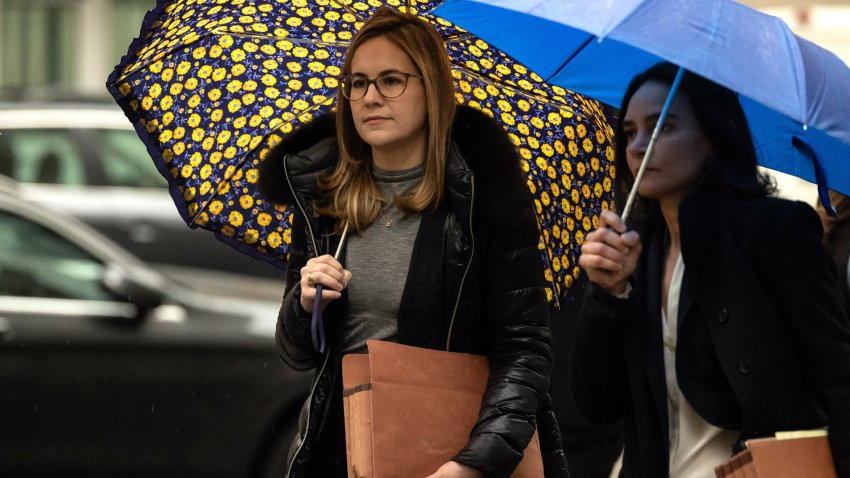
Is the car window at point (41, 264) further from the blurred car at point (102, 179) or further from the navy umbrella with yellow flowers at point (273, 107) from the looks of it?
the navy umbrella with yellow flowers at point (273, 107)

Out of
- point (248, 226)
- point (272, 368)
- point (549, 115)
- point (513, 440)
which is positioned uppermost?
point (549, 115)

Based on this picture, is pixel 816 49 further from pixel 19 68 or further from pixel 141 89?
pixel 19 68

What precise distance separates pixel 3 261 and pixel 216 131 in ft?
12.4

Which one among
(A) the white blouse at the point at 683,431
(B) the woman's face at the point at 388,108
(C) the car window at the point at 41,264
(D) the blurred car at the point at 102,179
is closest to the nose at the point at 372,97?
(B) the woman's face at the point at 388,108

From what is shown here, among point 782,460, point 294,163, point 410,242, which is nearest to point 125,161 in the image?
point 294,163

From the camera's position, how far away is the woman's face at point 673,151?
12.1 ft

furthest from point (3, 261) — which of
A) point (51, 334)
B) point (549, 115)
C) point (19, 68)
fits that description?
point (19, 68)

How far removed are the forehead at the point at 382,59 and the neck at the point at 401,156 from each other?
0.19 metres

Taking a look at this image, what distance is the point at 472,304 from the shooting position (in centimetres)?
406

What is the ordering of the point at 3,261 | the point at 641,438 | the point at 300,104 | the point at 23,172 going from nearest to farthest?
1. the point at 641,438
2. the point at 300,104
3. the point at 3,261
4. the point at 23,172

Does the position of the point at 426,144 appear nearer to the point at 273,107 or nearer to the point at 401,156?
the point at 401,156

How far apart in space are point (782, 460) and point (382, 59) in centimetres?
144

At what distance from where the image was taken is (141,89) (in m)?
4.78

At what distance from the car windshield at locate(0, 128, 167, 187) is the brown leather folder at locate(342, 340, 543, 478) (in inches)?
263
